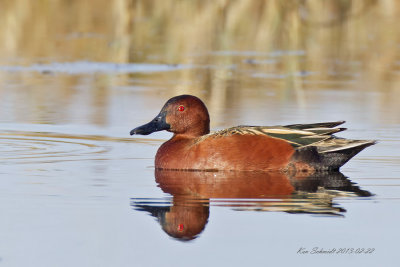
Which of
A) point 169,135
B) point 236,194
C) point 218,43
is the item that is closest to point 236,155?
point 236,194

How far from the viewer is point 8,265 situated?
486cm

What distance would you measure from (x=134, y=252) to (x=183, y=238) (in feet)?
1.56

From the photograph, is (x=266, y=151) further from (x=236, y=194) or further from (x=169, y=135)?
(x=169, y=135)

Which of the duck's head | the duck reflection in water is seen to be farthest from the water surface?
the duck's head

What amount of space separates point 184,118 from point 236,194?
78.0 inches

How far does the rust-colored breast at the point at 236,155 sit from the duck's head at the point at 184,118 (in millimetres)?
483


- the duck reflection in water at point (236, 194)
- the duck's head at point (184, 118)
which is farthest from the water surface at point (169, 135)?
the duck's head at point (184, 118)

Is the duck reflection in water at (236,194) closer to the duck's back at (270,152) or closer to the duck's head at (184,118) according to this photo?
the duck's back at (270,152)

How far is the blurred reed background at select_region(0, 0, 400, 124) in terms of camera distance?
14344 mm

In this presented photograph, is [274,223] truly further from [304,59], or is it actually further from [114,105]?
[304,59]

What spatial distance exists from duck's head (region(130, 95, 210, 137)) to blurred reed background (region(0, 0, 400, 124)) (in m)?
3.56

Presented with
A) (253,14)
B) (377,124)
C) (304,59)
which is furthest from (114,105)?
(253,14)

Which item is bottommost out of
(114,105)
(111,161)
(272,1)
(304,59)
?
(111,161)

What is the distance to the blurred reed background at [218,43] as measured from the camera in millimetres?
14344
